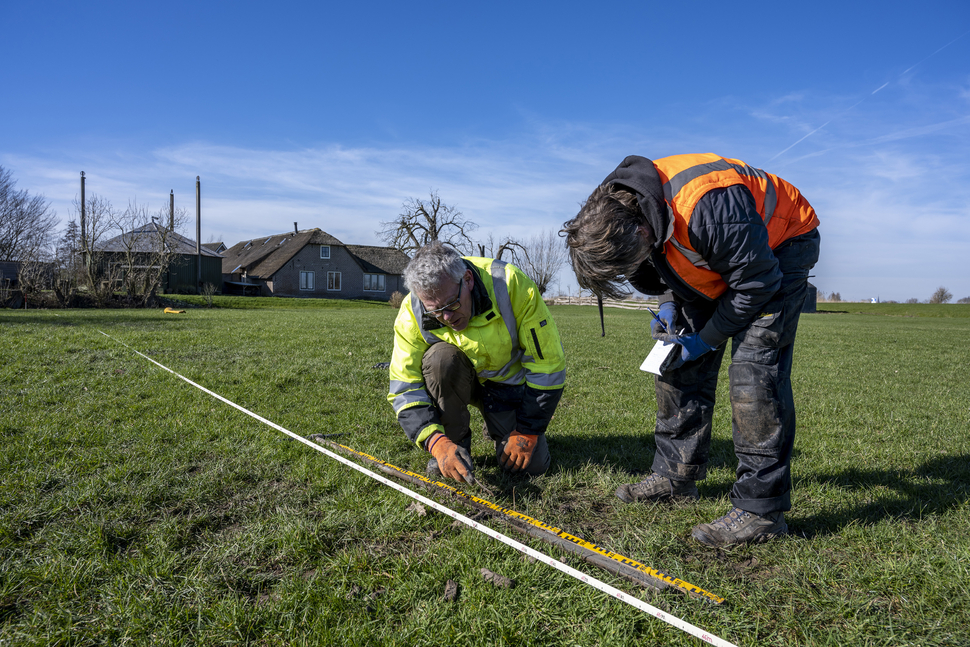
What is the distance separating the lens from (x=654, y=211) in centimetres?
222

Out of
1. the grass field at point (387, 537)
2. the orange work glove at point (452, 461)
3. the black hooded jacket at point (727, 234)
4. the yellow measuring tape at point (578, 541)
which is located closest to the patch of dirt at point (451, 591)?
the grass field at point (387, 537)

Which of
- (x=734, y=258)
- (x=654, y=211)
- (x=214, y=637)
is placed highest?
(x=654, y=211)

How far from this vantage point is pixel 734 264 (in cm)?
223

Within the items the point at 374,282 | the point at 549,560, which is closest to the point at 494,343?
the point at 549,560

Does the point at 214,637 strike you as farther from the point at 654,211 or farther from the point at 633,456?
the point at 633,456

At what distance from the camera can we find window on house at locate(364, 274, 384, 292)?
1913 inches

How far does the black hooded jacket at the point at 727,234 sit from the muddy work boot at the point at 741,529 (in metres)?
0.88

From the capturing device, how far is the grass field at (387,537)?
187 cm

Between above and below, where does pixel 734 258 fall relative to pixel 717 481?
above

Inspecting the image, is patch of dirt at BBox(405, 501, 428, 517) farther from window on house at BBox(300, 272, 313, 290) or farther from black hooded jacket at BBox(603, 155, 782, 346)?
window on house at BBox(300, 272, 313, 290)

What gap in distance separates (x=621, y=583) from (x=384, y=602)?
91 centimetres

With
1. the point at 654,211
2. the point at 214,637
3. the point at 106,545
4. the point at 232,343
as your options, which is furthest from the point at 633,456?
the point at 232,343

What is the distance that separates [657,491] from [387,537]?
4.80ft

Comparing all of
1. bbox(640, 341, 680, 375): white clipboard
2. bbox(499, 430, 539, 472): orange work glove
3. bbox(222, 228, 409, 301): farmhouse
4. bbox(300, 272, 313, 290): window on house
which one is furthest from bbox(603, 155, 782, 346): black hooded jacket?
bbox(300, 272, 313, 290): window on house
